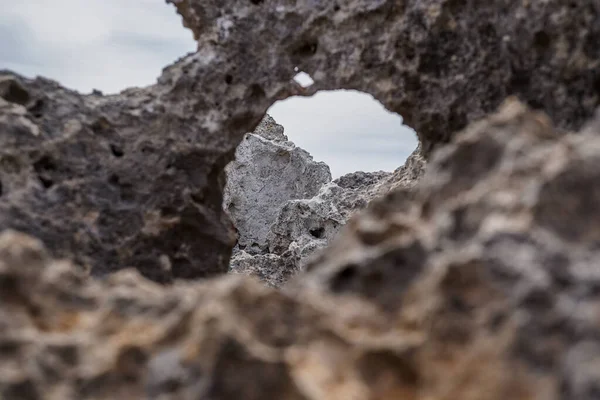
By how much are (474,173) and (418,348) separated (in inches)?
30.1

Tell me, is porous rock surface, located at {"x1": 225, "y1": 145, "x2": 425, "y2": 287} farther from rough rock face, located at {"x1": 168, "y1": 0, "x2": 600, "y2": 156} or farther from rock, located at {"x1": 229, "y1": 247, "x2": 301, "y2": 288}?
rough rock face, located at {"x1": 168, "y1": 0, "x2": 600, "y2": 156}

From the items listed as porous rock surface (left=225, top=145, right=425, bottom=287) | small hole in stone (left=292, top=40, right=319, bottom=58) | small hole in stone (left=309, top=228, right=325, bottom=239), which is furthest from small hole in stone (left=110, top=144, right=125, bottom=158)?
small hole in stone (left=309, top=228, right=325, bottom=239)

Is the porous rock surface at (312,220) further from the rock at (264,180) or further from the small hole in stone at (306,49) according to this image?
the small hole in stone at (306,49)

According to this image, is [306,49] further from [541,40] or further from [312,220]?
[312,220]

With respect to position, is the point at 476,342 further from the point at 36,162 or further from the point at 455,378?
the point at 36,162

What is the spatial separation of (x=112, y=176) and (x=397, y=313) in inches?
108

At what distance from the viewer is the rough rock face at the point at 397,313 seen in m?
1.94

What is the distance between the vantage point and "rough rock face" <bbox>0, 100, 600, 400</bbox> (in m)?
1.94

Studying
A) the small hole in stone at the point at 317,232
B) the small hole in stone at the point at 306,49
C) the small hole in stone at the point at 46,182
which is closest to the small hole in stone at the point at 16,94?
the small hole in stone at the point at 46,182

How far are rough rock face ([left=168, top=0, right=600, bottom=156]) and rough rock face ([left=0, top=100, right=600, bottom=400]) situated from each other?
1.33 m

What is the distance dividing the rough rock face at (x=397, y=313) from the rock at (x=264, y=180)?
11.0m

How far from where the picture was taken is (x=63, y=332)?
7.70 feet

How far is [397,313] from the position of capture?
2264 mm

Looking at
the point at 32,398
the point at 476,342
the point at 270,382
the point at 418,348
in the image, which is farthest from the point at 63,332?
the point at 476,342
